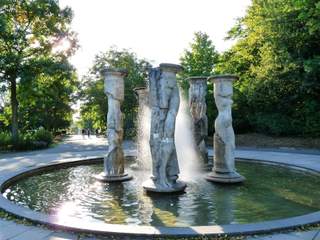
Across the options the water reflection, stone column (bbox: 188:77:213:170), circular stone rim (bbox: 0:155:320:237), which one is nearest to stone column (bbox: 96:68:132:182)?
the water reflection

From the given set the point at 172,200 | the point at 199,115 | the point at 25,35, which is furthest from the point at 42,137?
the point at 172,200

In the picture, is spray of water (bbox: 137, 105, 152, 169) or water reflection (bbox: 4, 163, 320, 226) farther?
spray of water (bbox: 137, 105, 152, 169)

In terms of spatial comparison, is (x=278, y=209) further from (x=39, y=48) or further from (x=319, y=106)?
(x=39, y=48)

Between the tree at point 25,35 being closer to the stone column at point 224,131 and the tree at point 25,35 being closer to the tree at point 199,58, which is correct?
the tree at point 199,58

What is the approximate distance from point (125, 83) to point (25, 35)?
10294 millimetres

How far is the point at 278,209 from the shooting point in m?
6.78

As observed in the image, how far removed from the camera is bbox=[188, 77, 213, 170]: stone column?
12109 mm

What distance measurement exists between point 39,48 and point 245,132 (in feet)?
53.1

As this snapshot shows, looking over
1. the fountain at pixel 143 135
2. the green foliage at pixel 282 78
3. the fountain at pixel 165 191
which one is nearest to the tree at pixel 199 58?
the green foliage at pixel 282 78

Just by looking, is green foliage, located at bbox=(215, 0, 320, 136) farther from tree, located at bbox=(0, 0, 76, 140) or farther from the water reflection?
tree, located at bbox=(0, 0, 76, 140)

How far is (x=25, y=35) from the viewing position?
23438 millimetres

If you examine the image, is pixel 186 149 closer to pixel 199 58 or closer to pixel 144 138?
pixel 144 138

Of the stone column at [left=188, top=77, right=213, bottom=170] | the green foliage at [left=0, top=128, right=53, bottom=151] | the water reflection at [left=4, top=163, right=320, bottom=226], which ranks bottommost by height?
the water reflection at [left=4, top=163, right=320, bottom=226]

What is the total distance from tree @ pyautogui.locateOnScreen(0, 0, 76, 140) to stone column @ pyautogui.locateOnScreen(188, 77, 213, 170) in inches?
549
